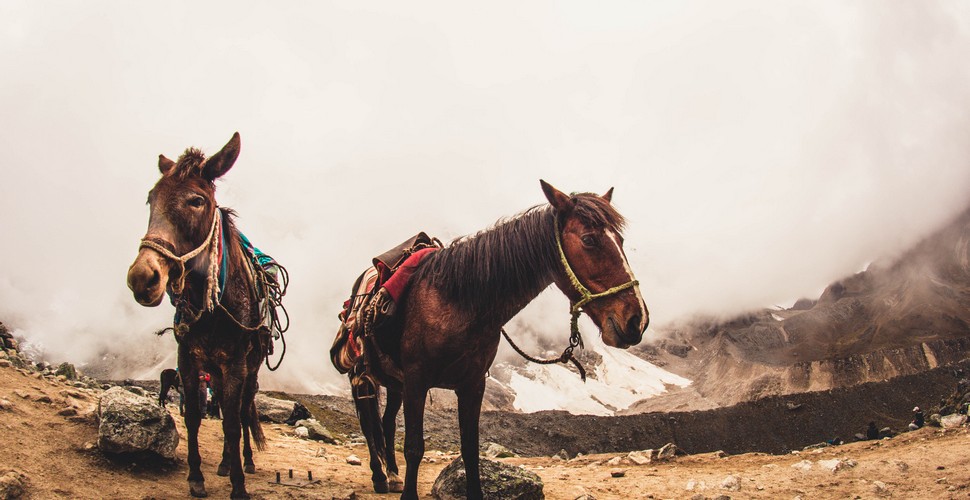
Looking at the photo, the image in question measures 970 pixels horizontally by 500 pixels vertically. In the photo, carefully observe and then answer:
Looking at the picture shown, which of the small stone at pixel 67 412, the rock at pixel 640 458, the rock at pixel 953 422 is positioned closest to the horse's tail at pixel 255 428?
the small stone at pixel 67 412

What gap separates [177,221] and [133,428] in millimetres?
2674

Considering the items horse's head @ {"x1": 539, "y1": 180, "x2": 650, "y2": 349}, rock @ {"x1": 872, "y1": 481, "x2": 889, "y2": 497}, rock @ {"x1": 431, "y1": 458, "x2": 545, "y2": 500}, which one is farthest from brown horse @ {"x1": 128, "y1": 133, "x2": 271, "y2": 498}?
rock @ {"x1": 872, "y1": 481, "x2": 889, "y2": 497}

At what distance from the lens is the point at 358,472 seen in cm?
775

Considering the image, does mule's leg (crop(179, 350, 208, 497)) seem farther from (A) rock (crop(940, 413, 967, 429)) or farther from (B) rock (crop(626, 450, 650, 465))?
(A) rock (crop(940, 413, 967, 429))

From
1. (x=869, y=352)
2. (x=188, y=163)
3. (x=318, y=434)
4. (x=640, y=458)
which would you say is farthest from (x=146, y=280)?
(x=869, y=352)

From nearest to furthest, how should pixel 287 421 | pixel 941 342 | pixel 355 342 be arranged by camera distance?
pixel 355 342
pixel 287 421
pixel 941 342

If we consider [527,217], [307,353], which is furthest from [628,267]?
[307,353]

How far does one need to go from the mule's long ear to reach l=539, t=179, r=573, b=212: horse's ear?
2832mm

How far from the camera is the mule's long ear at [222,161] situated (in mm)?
4527

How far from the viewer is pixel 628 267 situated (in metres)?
4.23

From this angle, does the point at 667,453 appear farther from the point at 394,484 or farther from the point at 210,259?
the point at 210,259

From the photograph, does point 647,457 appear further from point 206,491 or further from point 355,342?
point 206,491

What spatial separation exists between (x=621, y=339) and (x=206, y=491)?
4.31m

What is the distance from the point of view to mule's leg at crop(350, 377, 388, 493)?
6012mm
